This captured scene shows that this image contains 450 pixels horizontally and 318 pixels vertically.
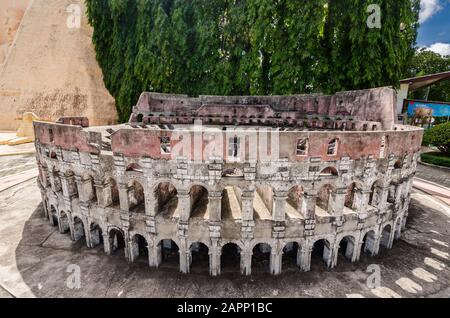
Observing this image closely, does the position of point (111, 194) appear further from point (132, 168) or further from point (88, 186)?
point (132, 168)

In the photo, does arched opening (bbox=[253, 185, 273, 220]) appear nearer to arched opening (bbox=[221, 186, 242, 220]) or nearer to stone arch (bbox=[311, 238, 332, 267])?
arched opening (bbox=[221, 186, 242, 220])

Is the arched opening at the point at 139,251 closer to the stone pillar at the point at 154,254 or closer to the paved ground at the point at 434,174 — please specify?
the stone pillar at the point at 154,254

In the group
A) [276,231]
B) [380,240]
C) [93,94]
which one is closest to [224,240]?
[276,231]

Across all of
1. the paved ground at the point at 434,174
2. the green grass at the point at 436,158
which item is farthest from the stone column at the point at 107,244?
the green grass at the point at 436,158

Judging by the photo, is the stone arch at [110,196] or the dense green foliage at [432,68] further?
the dense green foliage at [432,68]

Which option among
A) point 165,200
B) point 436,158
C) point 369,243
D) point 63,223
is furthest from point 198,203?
point 436,158

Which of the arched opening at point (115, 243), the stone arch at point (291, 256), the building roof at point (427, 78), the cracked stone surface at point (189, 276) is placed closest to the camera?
the cracked stone surface at point (189, 276)
